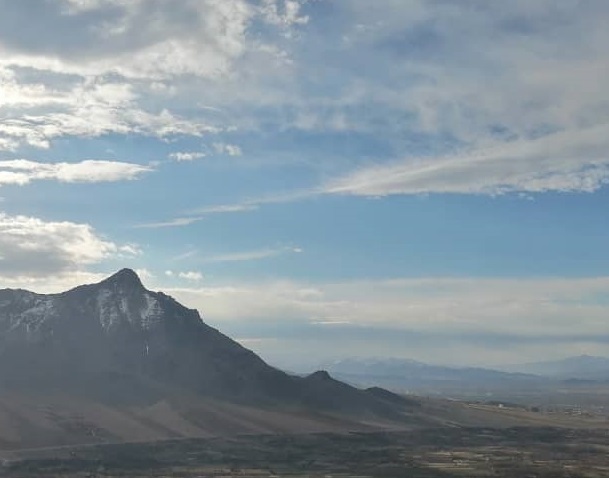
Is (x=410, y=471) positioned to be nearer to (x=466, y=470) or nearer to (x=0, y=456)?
(x=466, y=470)

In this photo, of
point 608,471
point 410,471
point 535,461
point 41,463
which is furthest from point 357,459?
point 41,463

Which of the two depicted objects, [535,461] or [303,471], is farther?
[535,461]

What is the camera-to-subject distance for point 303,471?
558 feet

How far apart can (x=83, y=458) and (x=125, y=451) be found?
1320 cm

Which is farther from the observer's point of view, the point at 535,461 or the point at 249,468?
the point at 535,461

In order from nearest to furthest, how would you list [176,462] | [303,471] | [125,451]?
[303,471] → [176,462] → [125,451]

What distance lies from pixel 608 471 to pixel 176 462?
9047 cm

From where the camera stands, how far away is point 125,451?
199375 millimetres

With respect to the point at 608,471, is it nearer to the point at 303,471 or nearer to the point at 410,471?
the point at 410,471

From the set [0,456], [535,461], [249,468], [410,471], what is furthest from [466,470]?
[0,456]

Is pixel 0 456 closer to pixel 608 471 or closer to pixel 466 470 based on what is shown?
pixel 466 470

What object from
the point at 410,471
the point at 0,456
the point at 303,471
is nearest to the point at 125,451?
the point at 0,456

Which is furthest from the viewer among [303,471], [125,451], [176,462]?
[125,451]

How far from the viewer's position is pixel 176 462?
183 meters
